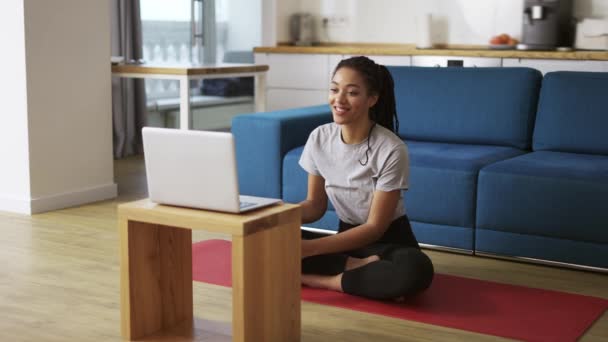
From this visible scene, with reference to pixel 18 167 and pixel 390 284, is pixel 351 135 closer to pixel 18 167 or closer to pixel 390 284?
pixel 390 284

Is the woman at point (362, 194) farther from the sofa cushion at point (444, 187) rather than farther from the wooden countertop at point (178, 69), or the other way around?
the wooden countertop at point (178, 69)

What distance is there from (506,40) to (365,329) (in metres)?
3.83

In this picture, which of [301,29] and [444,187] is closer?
[444,187]

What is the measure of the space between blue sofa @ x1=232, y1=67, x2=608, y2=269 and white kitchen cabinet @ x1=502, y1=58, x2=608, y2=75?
1.55 metres

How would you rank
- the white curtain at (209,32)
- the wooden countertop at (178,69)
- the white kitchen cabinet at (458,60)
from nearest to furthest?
the wooden countertop at (178,69)
the white kitchen cabinet at (458,60)
the white curtain at (209,32)

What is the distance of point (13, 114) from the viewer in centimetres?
431

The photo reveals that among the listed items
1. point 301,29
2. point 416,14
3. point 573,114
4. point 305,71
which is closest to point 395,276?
point 573,114

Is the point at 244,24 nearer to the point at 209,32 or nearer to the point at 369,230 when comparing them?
the point at 209,32

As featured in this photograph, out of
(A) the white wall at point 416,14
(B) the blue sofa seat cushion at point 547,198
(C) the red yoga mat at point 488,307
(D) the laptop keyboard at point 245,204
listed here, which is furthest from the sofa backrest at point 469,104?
(A) the white wall at point 416,14

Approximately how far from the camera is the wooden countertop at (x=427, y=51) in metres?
5.43

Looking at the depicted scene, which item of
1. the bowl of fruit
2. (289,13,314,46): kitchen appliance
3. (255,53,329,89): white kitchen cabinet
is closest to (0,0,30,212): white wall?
(255,53,329,89): white kitchen cabinet

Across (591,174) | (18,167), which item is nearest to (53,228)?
(18,167)

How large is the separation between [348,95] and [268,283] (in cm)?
78

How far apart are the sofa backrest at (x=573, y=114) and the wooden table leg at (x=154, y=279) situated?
188 cm
